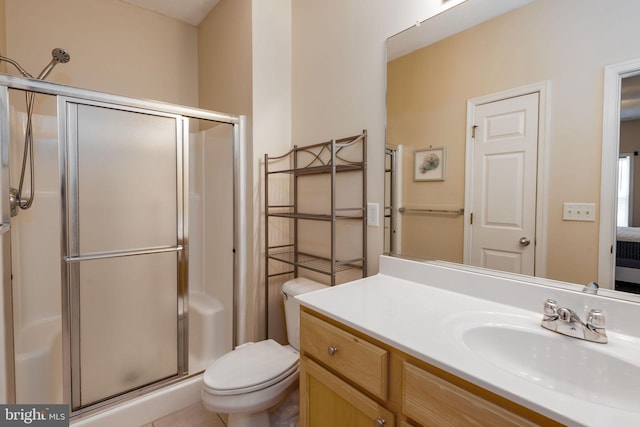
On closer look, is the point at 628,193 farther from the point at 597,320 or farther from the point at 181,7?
the point at 181,7

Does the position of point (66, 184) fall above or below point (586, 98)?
below

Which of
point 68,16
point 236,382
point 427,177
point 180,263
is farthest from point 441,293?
point 68,16

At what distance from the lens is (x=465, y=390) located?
0.67m

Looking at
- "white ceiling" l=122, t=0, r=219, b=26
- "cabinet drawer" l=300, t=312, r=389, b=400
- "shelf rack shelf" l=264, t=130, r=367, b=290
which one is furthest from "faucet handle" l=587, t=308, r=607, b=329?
"white ceiling" l=122, t=0, r=219, b=26

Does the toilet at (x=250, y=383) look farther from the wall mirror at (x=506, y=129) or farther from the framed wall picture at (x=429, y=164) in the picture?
the framed wall picture at (x=429, y=164)

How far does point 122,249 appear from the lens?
1.62 m

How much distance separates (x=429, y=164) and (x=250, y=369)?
124 centimetres

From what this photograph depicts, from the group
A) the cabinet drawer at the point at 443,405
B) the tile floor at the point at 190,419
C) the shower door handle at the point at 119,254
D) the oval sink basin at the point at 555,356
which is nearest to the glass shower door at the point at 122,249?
the shower door handle at the point at 119,254

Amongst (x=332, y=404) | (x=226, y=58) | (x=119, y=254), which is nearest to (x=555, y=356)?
(x=332, y=404)

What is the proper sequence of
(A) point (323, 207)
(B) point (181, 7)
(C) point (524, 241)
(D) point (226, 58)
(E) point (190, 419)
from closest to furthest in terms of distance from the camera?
(C) point (524, 241) < (E) point (190, 419) < (A) point (323, 207) < (D) point (226, 58) < (B) point (181, 7)

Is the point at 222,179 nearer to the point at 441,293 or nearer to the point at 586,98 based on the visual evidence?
the point at 441,293

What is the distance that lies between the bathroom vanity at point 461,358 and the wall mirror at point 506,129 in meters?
0.13

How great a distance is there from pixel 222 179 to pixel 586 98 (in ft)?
6.27

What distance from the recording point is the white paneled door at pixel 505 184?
104cm
